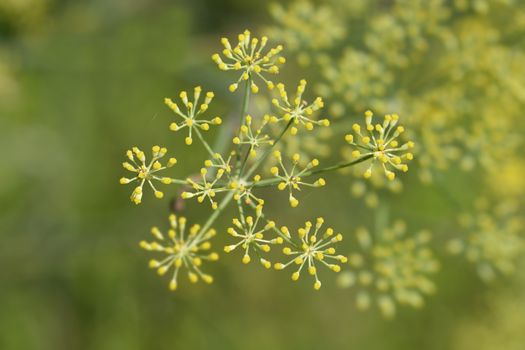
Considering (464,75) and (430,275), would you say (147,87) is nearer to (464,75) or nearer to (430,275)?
(464,75)

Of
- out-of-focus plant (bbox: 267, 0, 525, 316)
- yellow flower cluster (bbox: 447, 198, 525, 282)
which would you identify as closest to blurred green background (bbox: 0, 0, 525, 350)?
yellow flower cluster (bbox: 447, 198, 525, 282)

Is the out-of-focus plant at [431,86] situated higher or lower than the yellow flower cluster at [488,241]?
higher

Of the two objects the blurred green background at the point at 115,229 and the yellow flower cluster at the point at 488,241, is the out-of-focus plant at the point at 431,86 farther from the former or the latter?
the blurred green background at the point at 115,229

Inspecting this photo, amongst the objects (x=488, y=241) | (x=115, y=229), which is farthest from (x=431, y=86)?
(x=115, y=229)

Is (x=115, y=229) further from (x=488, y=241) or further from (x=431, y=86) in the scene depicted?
(x=488, y=241)

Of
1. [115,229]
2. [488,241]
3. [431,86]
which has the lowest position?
[488,241]

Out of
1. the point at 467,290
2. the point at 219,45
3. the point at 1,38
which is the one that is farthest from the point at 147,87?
the point at 467,290

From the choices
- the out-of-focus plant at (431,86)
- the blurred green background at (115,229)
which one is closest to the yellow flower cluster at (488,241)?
the out-of-focus plant at (431,86)

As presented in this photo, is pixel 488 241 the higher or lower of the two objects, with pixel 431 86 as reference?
lower

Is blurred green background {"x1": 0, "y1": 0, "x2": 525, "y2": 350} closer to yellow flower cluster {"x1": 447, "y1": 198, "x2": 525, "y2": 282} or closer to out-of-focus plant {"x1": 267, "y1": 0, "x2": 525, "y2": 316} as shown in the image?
yellow flower cluster {"x1": 447, "y1": 198, "x2": 525, "y2": 282}
